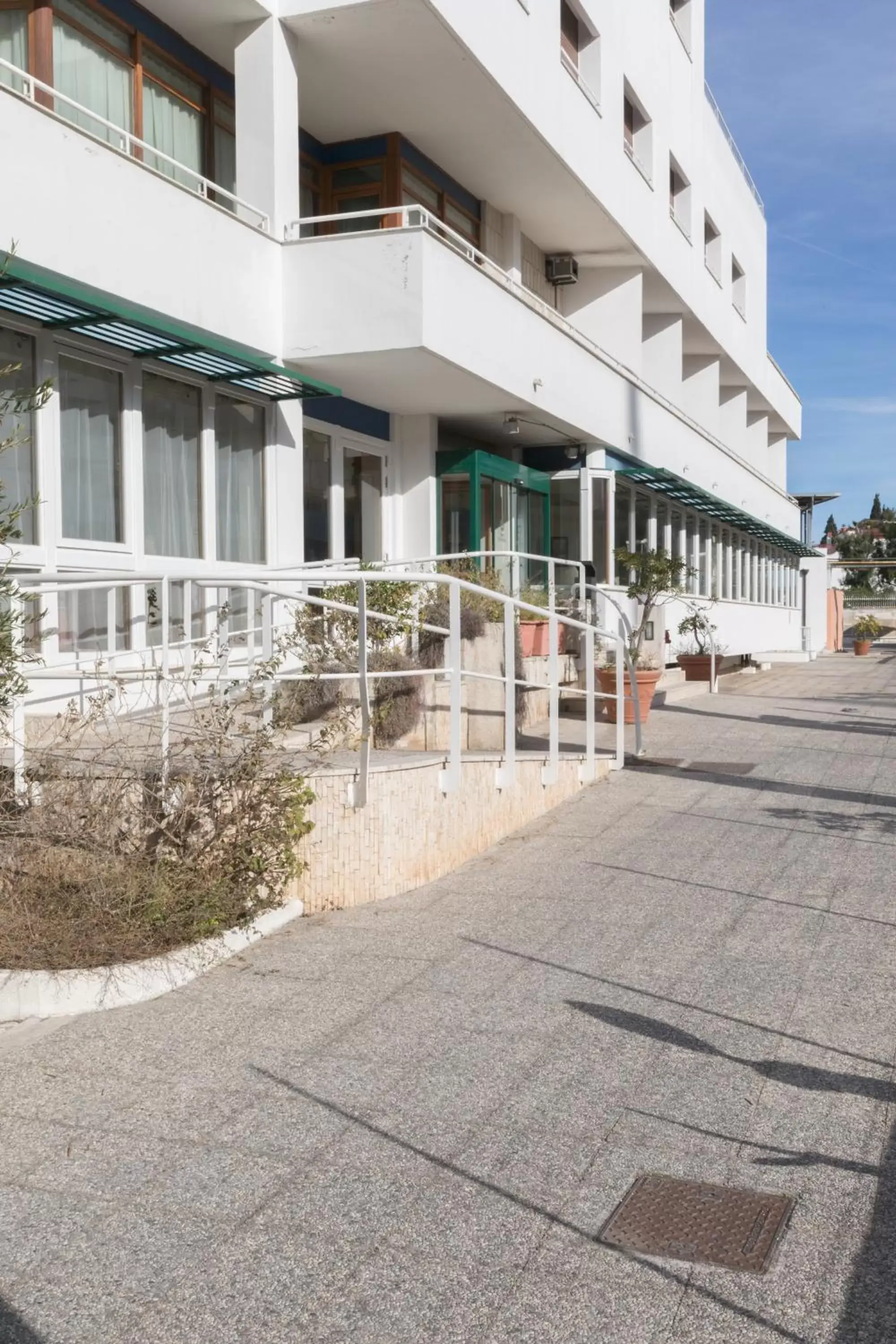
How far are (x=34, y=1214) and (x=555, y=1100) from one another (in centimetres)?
176

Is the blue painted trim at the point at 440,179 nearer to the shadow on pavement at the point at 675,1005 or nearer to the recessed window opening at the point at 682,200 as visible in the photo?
the recessed window opening at the point at 682,200

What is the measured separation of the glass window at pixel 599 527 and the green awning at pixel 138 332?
7.74 m

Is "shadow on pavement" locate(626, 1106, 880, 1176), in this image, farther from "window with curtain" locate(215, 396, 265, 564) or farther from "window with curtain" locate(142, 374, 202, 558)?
"window with curtain" locate(215, 396, 265, 564)

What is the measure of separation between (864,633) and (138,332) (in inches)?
1282

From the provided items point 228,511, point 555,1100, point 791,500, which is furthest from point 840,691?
point 791,500

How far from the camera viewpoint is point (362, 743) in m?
7.36

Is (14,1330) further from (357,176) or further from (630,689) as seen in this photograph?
(357,176)

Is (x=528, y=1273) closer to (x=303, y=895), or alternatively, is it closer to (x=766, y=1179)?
(x=766, y=1179)

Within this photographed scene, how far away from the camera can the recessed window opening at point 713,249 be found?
2953 centimetres

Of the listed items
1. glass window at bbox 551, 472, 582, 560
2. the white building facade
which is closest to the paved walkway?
the white building facade

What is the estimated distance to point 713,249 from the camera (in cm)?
3000

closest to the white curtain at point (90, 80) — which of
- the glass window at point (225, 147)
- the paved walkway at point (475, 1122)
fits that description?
the glass window at point (225, 147)

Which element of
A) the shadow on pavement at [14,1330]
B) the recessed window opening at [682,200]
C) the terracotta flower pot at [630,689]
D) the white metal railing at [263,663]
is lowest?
the shadow on pavement at [14,1330]

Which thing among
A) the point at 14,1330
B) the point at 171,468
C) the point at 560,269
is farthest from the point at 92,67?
the point at 560,269
